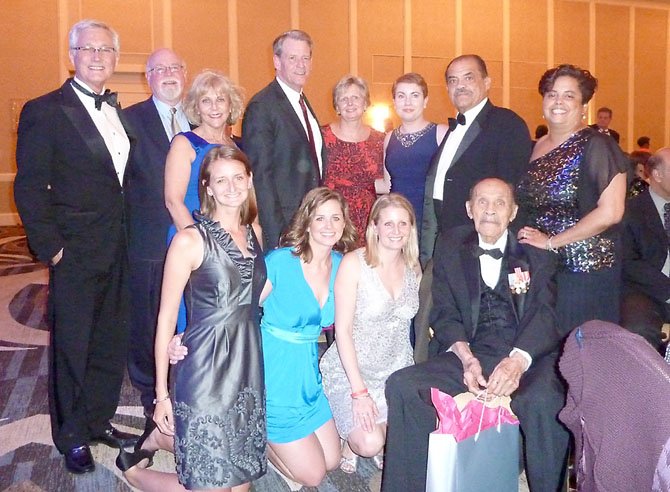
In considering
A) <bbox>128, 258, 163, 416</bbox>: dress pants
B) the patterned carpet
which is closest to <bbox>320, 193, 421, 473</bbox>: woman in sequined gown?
the patterned carpet

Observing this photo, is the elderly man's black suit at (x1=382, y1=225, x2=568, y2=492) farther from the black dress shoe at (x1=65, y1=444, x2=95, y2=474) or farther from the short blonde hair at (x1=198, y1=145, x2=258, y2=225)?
the black dress shoe at (x1=65, y1=444, x2=95, y2=474)

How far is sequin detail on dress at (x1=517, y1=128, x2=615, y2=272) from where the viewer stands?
2809 millimetres

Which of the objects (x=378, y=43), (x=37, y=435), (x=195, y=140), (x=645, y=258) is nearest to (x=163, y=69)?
(x=195, y=140)

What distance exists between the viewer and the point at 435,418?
7.73 ft

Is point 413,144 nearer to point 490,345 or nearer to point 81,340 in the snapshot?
point 490,345

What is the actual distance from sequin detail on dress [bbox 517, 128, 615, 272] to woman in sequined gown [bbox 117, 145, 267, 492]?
1.35 m

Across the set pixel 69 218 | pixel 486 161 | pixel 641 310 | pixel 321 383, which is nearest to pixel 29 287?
pixel 69 218

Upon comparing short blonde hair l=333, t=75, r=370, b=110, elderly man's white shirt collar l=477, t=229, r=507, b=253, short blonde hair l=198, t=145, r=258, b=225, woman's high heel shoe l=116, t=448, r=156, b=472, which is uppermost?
short blonde hair l=333, t=75, r=370, b=110

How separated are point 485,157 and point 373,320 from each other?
976 mm

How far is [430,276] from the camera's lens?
9.07 feet

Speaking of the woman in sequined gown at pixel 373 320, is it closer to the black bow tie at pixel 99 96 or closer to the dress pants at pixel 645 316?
the dress pants at pixel 645 316

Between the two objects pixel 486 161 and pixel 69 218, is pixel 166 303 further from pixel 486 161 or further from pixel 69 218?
pixel 486 161

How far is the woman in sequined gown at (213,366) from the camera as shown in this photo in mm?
2219

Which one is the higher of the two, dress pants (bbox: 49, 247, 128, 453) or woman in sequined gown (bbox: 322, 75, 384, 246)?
woman in sequined gown (bbox: 322, 75, 384, 246)
